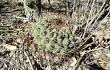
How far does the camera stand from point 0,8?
4570 mm

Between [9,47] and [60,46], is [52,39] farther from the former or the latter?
[9,47]

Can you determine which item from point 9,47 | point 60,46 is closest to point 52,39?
point 60,46

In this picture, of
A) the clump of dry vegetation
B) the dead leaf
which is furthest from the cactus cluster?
the dead leaf

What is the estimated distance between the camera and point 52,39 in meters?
2.74

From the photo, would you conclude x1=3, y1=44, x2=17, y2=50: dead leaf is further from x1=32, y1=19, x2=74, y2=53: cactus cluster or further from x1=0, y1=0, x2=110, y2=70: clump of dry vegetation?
x1=32, y1=19, x2=74, y2=53: cactus cluster

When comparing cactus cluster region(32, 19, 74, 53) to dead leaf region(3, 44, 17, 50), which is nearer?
cactus cluster region(32, 19, 74, 53)

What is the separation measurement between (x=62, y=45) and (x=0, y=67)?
2.65 feet

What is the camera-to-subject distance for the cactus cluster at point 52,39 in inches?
108

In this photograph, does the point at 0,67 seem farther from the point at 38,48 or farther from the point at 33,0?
the point at 33,0

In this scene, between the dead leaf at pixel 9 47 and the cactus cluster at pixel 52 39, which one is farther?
the dead leaf at pixel 9 47

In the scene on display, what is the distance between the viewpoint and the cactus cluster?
2742 mm

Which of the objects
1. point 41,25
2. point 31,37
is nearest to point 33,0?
point 31,37

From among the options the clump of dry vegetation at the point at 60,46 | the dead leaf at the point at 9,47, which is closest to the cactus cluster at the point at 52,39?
the clump of dry vegetation at the point at 60,46

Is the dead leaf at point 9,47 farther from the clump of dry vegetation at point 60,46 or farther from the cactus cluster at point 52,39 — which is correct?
the cactus cluster at point 52,39
